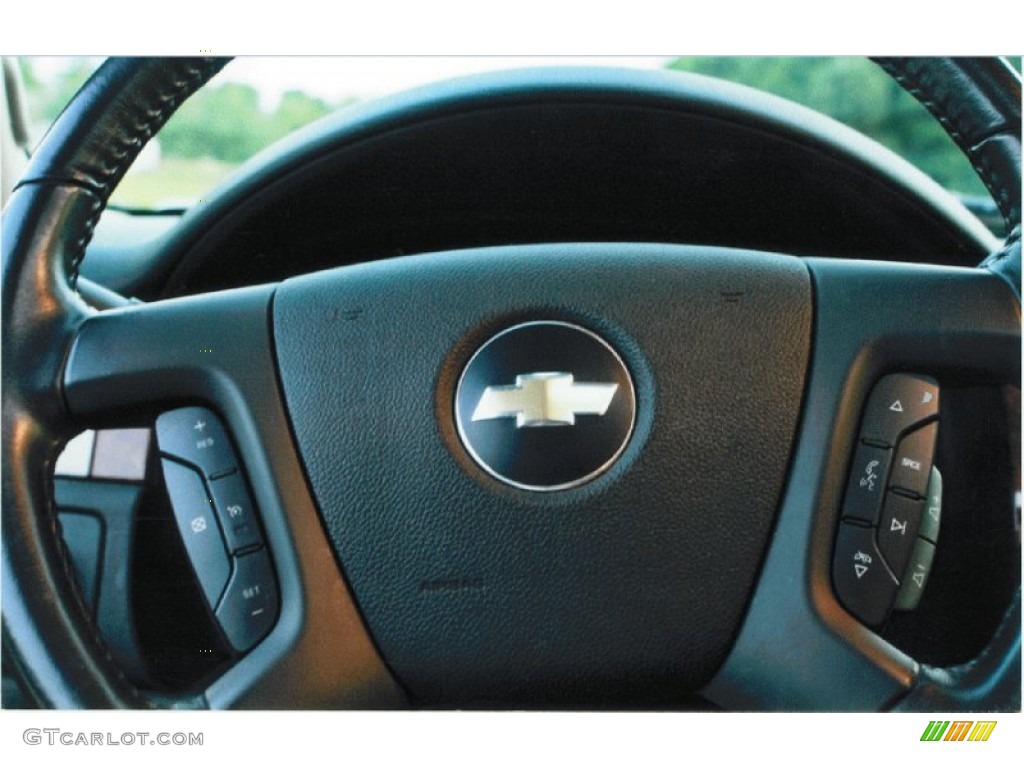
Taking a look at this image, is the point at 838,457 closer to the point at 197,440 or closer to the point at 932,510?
the point at 932,510

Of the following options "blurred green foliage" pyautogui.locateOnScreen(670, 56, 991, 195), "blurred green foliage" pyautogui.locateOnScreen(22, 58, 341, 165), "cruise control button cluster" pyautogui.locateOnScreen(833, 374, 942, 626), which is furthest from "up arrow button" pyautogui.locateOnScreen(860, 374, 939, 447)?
"blurred green foliage" pyautogui.locateOnScreen(22, 58, 341, 165)

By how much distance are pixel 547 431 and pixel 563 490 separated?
4cm

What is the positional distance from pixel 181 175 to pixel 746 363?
578mm

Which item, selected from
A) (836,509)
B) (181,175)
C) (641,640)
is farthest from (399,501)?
(181,175)

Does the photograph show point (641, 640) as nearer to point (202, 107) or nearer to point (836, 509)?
point (836, 509)

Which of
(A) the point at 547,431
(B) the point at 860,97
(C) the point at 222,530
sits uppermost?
(B) the point at 860,97

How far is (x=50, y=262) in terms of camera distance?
816 millimetres

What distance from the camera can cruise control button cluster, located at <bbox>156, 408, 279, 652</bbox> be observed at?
32.8 inches

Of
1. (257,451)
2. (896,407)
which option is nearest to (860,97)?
(896,407)

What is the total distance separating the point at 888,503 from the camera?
826 mm

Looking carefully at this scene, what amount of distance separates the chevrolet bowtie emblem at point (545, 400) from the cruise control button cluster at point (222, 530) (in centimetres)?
18

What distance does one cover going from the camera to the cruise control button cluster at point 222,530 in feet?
2.73

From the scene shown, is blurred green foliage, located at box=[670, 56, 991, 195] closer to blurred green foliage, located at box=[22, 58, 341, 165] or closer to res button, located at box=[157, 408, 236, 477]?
blurred green foliage, located at box=[22, 58, 341, 165]

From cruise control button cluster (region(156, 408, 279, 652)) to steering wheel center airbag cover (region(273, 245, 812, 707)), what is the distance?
5 cm
